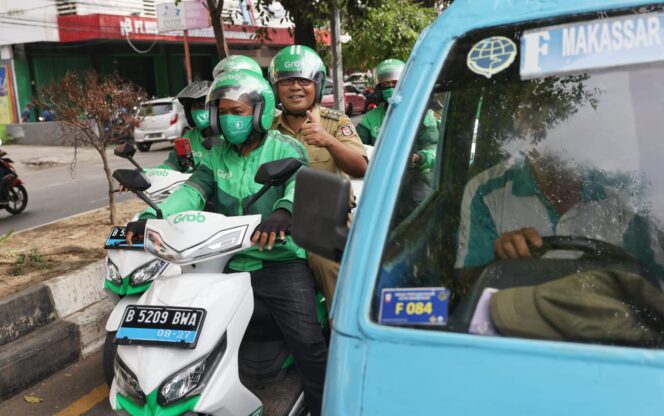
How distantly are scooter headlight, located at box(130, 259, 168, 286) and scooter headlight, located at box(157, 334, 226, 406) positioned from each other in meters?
1.53

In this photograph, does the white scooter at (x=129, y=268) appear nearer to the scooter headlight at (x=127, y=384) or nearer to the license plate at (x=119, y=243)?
the license plate at (x=119, y=243)

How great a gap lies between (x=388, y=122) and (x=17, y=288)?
12.2 feet

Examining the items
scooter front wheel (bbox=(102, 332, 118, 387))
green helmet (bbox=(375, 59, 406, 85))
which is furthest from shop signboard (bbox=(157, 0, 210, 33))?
scooter front wheel (bbox=(102, 332, 118, 387))

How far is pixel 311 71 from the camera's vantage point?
3.69 metres

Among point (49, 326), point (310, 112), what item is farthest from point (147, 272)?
point (310, 112)

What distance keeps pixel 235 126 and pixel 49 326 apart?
236 cm

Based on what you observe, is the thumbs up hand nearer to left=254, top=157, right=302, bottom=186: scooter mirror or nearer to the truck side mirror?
left=254, top=157, right=302, bottom=186: scooter mirror

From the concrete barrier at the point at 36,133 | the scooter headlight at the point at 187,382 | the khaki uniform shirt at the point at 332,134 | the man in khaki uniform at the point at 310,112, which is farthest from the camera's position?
the concrete barrier at the point at 36,133

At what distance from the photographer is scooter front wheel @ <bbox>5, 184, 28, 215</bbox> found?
1007cm

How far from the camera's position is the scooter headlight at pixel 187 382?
227cm

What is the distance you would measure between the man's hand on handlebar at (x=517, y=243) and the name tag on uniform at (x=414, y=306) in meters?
0.23

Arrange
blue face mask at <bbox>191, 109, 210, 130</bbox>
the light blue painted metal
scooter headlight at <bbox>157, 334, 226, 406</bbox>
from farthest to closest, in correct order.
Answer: blue face mask at <bbox>191, 109, 210, 130</bbox> < scooter headlight at <bbox>157, 334, 226, 406</bbox> < the light blue painted metal

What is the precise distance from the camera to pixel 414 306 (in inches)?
62.1

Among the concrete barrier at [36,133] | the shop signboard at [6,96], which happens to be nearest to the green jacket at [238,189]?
the concrete barrier at [36,133]
